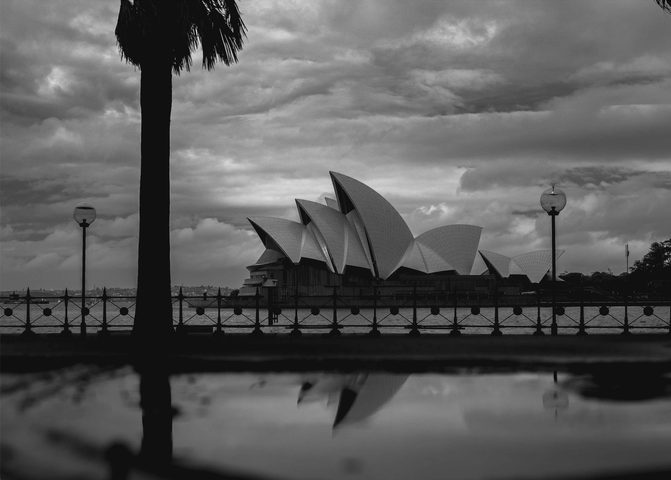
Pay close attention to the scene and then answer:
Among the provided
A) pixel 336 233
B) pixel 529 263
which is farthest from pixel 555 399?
pixel 529 263

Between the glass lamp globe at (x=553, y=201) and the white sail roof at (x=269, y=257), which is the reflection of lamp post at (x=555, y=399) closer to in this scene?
the glass lamp globe at (x=553, y=201)

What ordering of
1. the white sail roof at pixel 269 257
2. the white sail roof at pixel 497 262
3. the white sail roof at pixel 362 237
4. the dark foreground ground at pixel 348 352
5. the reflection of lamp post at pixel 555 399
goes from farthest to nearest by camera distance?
the white sail roof at pixel 497 262 → the white sail roof at pixel 269 257 → the white sail roof at pixel 362 237 → the dark foreground ground at pixel 348 352 → the reflection of lamp post at pixel 555 399

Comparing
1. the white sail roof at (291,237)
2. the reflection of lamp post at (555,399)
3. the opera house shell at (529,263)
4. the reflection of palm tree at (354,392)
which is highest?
the white sail roof at (291,237)

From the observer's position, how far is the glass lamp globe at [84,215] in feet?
62.1

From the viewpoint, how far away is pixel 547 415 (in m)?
6.89

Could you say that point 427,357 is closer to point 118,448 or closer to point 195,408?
point 195,408

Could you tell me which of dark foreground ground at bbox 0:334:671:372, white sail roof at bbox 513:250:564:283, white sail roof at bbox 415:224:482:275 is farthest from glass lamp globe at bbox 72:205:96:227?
white sail roof at bbox 513:250:564:283

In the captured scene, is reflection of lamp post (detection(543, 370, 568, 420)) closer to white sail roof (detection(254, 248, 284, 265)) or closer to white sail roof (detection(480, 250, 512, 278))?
white sail roof (detection(254, 248, 284, 265))

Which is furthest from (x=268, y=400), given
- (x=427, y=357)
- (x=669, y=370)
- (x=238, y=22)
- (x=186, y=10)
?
(x=238, y=22)

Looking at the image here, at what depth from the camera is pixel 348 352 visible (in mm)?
12539

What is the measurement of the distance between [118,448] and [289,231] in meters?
73.9

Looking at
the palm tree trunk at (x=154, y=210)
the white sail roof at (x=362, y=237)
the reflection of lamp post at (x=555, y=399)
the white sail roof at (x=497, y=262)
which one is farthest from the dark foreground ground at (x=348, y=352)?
the white sail roof at (x=497, y=262)

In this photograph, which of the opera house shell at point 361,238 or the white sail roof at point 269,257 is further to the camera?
the white sail roof at point 269,257

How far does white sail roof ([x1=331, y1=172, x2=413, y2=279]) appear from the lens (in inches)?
2579
